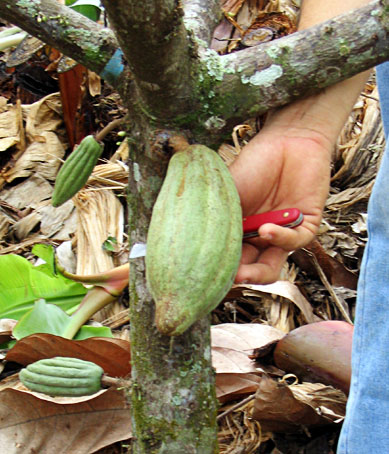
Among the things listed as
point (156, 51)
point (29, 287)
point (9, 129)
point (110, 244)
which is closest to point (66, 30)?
point (156, 51)

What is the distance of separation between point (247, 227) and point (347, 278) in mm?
1101

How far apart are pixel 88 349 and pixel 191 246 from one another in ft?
2.19

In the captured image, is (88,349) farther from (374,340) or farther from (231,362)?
(374,340)

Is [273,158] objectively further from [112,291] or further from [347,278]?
[347,278]

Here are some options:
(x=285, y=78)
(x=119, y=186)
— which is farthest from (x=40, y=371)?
(x=119, y=186)

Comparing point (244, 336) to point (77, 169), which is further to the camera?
point (244, 336)

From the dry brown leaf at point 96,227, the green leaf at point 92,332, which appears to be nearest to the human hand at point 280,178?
the green leaf at point 92,332

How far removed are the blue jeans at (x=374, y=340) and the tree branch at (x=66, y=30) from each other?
0.48 m

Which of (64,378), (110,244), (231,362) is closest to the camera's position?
(64,378)

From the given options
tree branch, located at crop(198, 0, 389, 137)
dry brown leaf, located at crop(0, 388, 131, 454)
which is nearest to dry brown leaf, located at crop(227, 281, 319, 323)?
dry brown leaf, located at crop(0, 388, 131, 454)

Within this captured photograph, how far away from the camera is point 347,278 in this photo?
5.89 ft

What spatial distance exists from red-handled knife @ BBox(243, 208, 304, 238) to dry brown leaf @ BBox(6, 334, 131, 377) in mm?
462

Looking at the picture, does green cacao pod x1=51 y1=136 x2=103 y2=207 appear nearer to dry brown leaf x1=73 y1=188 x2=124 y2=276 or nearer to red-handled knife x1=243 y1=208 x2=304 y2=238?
red-handled knife x1=243 y1=208 x2=304 y2=238

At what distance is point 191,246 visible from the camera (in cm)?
55
